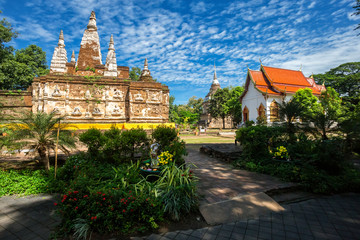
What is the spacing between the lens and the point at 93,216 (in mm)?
2641

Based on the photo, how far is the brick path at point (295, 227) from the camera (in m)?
2.57

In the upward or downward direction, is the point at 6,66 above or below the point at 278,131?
above

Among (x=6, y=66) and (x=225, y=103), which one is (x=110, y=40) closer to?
(x=6, y=66)

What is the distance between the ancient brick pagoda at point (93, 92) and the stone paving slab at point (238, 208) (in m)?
13.6

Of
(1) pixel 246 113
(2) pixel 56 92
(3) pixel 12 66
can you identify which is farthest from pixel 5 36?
(1) pixel 246 113

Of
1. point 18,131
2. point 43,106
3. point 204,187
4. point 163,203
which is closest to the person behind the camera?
point 163,203

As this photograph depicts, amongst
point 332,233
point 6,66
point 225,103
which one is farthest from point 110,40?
point 225,103

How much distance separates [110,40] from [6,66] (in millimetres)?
12422

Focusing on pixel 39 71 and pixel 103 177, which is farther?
pixel 39 71

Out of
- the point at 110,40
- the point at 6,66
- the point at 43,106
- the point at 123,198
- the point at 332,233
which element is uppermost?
the point at 110,40

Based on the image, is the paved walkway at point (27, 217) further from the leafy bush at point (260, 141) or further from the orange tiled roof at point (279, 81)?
the orange tiled roof at point (279, 81)

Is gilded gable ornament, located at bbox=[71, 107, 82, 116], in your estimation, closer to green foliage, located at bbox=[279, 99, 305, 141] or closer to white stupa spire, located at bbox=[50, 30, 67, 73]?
white stupa spire, located at bbox=[50, 30, 67, 73]

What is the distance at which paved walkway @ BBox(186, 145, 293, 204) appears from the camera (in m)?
3.84

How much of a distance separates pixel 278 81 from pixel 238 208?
26.2 meters
